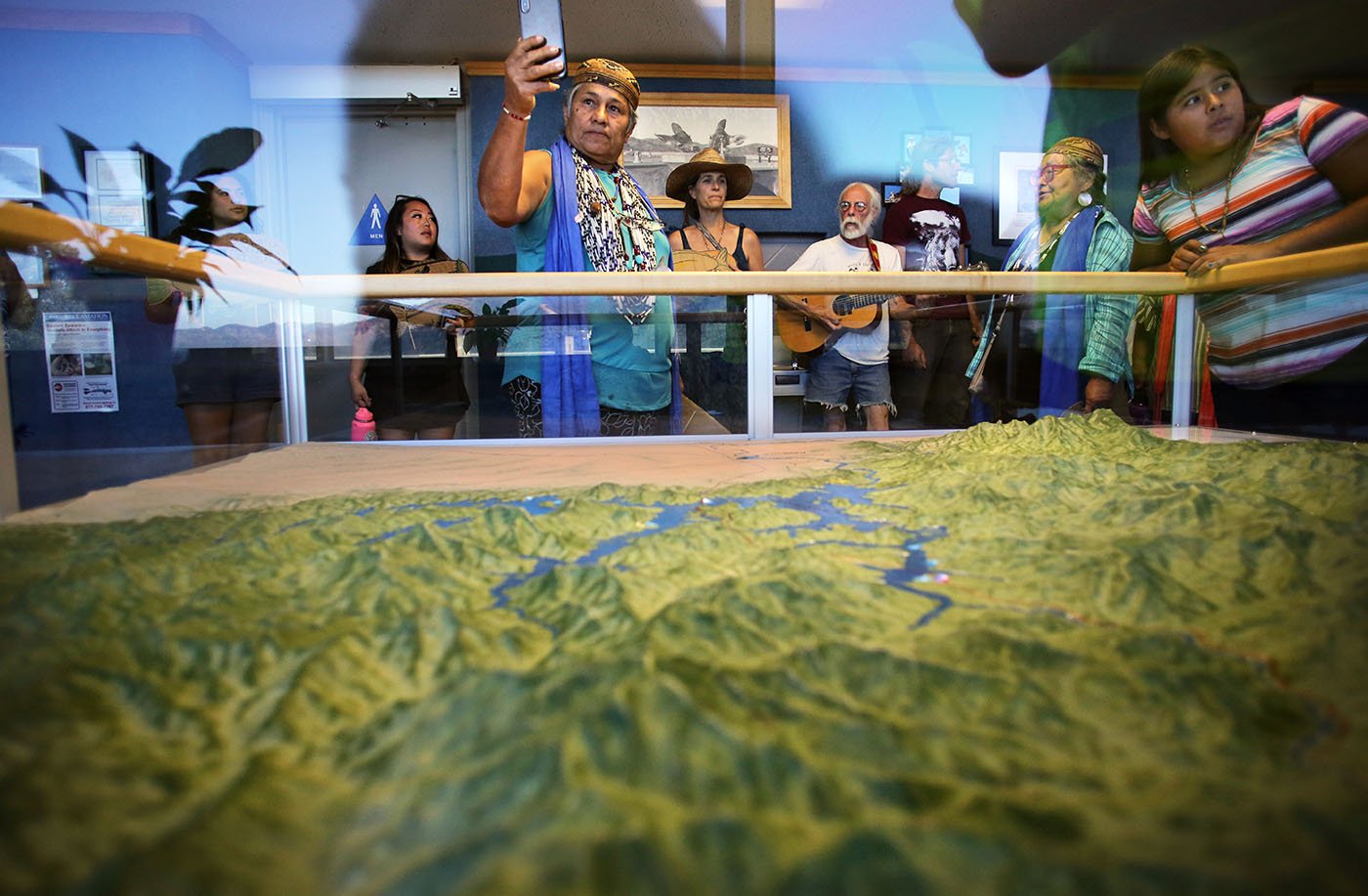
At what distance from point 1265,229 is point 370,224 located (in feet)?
10.4

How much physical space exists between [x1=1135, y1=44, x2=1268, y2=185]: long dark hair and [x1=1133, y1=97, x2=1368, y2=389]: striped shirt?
4 centimetres

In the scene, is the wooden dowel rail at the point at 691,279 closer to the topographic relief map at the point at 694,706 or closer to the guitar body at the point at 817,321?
the guitar body at the point at 817,321

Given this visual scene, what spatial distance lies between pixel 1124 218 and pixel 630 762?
6.29ft

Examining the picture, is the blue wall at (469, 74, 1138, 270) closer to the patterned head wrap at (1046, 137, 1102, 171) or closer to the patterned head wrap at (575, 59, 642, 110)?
the patterned head wrap at (1046, 137, 1102, 171)

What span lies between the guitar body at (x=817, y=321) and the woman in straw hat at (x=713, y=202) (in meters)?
0.56

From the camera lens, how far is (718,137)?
3.60m

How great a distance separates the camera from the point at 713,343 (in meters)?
1.60

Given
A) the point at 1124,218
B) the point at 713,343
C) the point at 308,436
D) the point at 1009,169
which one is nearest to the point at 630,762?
the point at 713,343

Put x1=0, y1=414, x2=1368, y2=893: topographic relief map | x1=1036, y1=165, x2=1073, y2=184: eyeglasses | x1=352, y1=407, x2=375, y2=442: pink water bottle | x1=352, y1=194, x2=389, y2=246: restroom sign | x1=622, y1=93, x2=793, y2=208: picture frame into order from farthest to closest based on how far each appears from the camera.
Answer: x1=622, y1=93, x2=793, y2=208: picture frame
x1=352, y1=194, x2=389, y2=246: restroom sign
x1=1036, y1=165, x2=1073, y2=184: eyeglasses
x1=352, y1=407, x2=375, y2=442: pink water bottle
x1=0, y1=414, x2=1368, y2=893: topographic relief map

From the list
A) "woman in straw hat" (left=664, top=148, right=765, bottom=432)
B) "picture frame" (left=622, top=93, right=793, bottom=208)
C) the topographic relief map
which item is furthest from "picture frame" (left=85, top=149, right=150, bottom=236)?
"picture frame" (left=622, top=93, right=793, bottom=208)

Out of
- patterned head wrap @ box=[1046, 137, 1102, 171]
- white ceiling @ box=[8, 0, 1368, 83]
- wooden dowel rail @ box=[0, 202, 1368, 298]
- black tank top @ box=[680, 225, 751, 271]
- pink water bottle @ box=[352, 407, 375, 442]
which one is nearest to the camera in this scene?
wooden dowel rail @ box=[0, 202, 1368, 298]

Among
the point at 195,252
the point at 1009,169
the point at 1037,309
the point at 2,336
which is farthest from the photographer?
the point at 1009,169

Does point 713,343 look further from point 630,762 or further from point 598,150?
point 630,762

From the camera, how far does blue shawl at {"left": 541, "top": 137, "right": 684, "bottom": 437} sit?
5.10 ft
